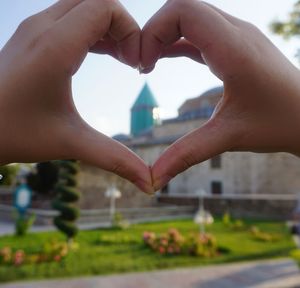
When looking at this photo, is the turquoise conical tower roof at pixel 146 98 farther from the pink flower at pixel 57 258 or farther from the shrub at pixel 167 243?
the pink flower at pixel 57 258

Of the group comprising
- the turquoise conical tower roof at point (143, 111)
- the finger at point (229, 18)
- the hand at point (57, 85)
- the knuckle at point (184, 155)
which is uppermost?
the turquoise conical tower roof at point (143, 111)

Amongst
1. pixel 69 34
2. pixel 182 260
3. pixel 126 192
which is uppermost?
pixel 69 34

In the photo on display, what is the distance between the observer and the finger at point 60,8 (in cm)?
103

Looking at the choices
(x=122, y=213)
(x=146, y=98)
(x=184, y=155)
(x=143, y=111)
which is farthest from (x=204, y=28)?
(x=143, y=111)

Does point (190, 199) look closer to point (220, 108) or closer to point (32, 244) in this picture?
point (32, 244)

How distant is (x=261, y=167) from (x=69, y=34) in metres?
23.5

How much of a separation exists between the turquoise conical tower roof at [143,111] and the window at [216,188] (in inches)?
458

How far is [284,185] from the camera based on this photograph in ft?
77.0

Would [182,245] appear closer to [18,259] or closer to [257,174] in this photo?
[18,259]

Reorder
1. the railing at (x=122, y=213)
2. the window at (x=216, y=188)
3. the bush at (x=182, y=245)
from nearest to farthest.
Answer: the bush at (x=182, y=245) < the railing at (x=122, y=213) < the window at (x=216, y=188)

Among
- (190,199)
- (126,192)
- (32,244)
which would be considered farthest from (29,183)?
(32,244)

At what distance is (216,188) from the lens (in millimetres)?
24562

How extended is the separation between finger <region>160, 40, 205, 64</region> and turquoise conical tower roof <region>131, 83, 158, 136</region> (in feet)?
105

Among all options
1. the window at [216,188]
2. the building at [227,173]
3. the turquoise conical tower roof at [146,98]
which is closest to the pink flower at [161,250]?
the building at [227,173]
